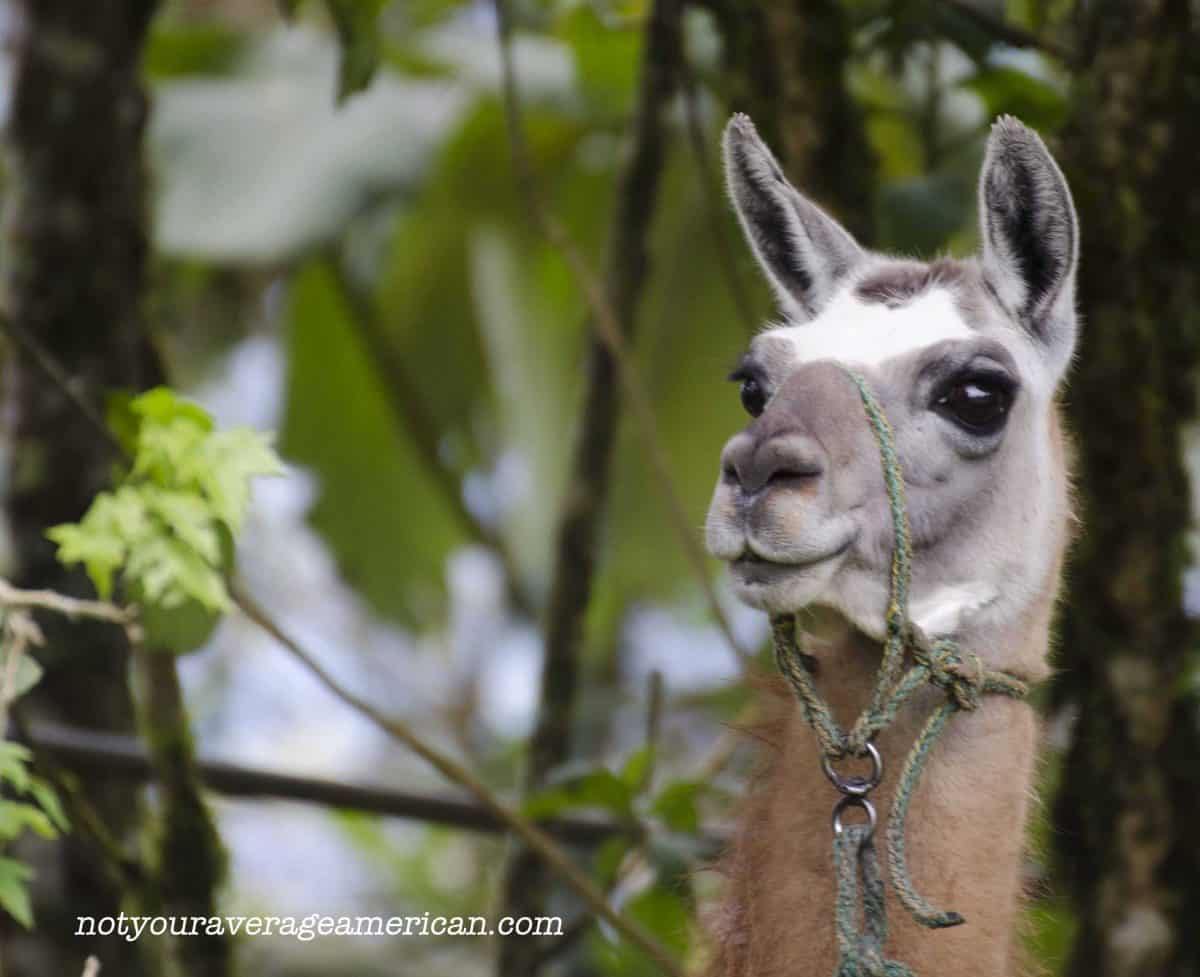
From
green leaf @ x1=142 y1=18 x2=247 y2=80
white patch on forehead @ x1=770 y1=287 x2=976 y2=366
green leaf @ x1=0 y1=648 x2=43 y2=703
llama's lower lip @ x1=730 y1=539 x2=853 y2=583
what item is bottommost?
green leaf @ x1=0 y1=648 x2=43 y2=703

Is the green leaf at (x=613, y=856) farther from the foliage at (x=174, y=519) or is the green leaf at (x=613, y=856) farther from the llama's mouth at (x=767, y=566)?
the llama's mouth at (x=767, y=566)

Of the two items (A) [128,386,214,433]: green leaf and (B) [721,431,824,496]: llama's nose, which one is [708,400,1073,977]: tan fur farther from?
(A) [128,386,214,433]: green leaf

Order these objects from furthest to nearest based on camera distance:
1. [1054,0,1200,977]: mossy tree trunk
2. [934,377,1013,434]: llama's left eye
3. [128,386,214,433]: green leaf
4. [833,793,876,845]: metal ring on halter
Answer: [1054,0,1200,977]: mossy tree trunk, [128,386,214,433]: green leaf, [934,377,1013,434]: llama's left eye, [833,793,876,845]: metal ring on halter

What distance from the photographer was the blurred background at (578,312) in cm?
357

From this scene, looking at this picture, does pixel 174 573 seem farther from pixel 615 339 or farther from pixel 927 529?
pixel 615 339

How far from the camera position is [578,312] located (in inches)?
294

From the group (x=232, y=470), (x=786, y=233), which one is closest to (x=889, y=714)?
(x=786, y=233)

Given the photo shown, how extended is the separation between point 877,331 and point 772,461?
393 millimetres

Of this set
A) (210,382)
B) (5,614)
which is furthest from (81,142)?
(210,382)

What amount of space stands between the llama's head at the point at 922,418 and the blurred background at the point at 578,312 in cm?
64

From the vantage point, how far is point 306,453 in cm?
773

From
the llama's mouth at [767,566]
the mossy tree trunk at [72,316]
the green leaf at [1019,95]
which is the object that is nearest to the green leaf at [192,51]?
the mossy tree trunk at [72,316]

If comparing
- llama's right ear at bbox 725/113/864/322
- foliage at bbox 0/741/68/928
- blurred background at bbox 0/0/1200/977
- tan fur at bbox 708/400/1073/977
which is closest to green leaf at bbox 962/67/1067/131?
blurred background at bbox 0/0/1200/977

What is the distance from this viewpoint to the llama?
232 centimetres
